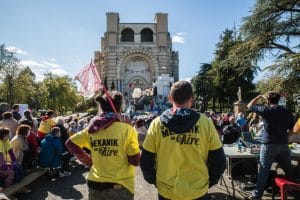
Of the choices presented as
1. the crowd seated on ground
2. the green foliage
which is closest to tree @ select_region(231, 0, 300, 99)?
the green foliage

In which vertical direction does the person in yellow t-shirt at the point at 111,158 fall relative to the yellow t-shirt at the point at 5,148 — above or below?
above

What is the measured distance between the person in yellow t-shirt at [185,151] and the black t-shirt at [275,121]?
2.69 m

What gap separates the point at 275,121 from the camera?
5.71 metres

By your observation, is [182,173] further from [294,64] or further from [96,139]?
[294,64]

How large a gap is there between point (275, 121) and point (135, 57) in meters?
62.1

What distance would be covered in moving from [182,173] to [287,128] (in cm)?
325

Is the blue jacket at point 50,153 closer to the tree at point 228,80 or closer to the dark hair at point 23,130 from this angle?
the dark hair at point 23,130

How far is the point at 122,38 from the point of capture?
7069cm

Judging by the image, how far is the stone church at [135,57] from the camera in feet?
218

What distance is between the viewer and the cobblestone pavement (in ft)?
22.7

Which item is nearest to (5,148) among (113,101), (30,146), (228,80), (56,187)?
(56,187)

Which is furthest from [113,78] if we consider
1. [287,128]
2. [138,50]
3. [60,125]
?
[287,128]

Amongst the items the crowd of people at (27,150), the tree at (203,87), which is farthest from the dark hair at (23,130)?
the tree at (203,87)

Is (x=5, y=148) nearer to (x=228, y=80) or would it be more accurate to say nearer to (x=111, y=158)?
(x=111, y=158)
